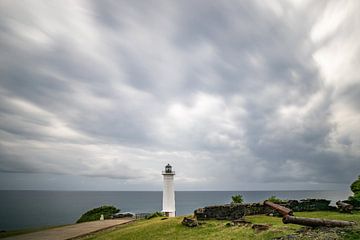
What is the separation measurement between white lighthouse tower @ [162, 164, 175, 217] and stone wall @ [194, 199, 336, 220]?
1581 cm

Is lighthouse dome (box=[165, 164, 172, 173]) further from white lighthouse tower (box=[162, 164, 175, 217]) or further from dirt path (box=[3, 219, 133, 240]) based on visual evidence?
dirt path (box=[3, 219, 133, 240])

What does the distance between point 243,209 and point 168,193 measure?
1716 cm

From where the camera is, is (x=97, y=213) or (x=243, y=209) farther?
(x=97, y=213)

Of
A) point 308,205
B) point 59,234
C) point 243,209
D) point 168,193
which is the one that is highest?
point 168,193

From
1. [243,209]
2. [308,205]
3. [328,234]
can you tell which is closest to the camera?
[328,234]

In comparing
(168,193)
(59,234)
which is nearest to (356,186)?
(168,193)

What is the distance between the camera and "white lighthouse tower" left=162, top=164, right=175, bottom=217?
37.8 metres

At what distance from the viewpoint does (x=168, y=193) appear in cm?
3831

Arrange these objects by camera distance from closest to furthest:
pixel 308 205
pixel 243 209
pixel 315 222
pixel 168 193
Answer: pixel 315 222 < pixel 243 209 < pixel 308 205 < pixel 168 193

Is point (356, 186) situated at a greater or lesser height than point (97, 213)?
greater

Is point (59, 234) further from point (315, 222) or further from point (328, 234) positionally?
point (328, 234)

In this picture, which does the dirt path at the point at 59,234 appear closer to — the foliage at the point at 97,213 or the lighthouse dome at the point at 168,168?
the lighthouse dome at the point at 168,168

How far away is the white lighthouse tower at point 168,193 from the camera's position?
37.8 metres

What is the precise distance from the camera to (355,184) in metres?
32.0
